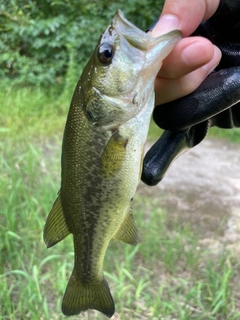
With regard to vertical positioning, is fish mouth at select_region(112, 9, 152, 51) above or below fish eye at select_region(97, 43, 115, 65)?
above

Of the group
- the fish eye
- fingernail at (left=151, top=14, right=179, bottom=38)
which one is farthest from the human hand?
the fish eye

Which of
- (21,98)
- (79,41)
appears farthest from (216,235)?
(79,41)

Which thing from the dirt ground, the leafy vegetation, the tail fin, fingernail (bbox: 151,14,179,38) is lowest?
the dirt ground

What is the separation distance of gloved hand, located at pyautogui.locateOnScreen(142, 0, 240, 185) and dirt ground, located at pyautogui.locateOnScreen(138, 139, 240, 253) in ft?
3.97

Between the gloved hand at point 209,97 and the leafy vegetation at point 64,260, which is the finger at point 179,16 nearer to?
the gloved hand at point 209,97

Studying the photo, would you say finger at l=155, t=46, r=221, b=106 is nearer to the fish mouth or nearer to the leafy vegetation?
the fish mouth

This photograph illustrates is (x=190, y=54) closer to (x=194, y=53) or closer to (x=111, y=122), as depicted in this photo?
(x=194, y=53)

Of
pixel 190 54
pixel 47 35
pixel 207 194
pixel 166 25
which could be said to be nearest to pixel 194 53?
pixel 190 54

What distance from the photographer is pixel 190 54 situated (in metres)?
1.07

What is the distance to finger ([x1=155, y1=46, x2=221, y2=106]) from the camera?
1222 millimetres

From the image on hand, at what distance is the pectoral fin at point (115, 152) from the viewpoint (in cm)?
106

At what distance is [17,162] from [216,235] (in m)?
1.44

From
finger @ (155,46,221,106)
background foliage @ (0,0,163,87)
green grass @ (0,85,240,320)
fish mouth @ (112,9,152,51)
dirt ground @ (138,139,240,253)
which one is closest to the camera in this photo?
fish mouth @ (112,9,152,51)

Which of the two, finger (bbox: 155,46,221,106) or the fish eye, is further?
finger (bbox: 155,46,221,106)
